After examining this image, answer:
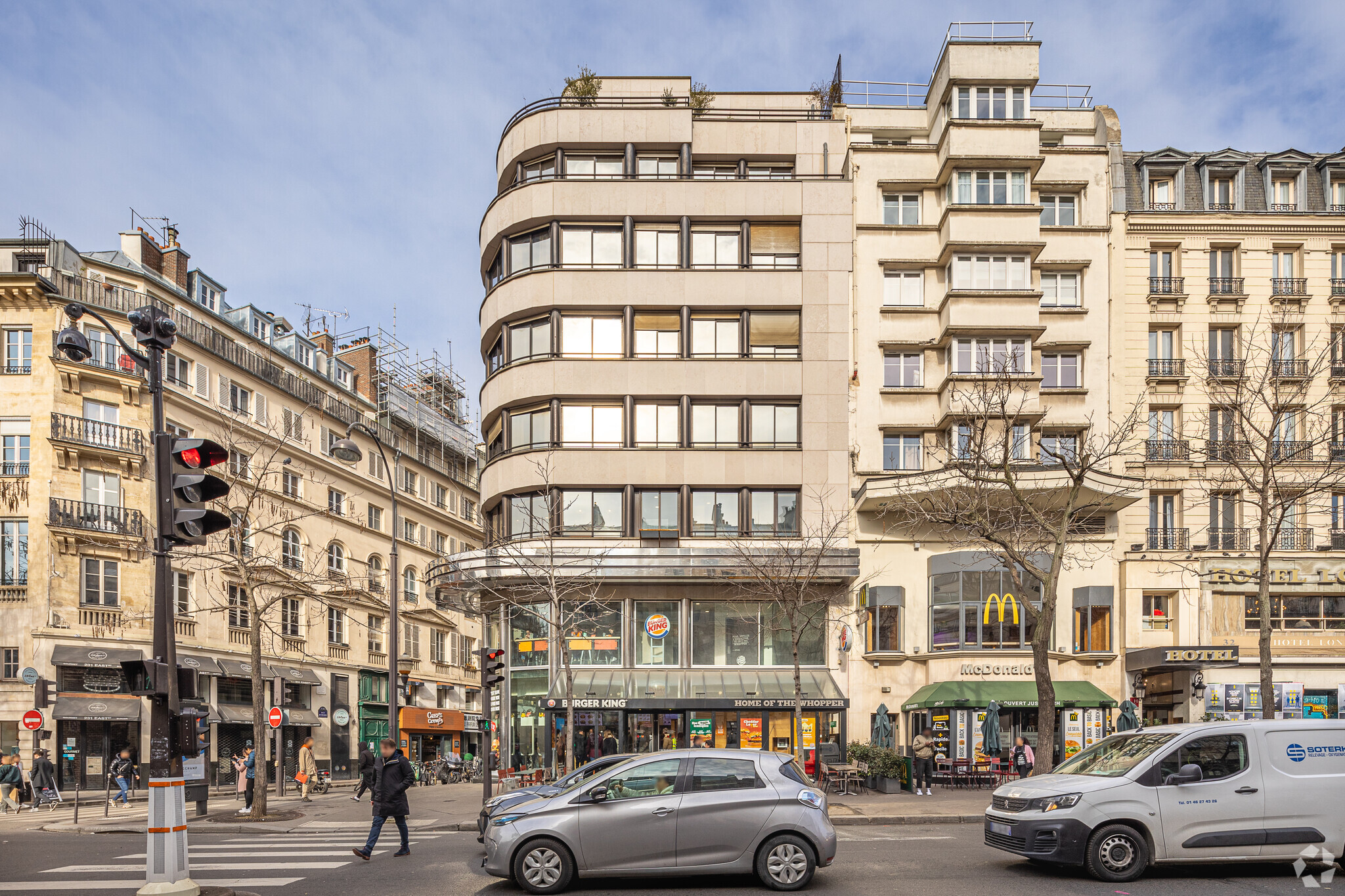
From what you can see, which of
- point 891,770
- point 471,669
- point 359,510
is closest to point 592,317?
point 891,770

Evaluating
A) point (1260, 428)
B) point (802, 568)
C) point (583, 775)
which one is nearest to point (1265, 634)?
point (802, 568)

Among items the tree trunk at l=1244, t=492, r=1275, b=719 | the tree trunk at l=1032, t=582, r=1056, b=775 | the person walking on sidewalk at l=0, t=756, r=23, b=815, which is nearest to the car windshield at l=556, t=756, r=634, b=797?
the tree trunk at l=1032, t=582, r=1056, b=775

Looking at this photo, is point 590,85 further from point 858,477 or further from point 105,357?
point 105,357

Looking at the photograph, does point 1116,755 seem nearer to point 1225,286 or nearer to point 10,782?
point 1225,286

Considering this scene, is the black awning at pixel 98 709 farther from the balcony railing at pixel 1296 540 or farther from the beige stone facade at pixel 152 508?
the balcony railing at pixel 1296 540

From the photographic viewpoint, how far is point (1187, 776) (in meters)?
11.8

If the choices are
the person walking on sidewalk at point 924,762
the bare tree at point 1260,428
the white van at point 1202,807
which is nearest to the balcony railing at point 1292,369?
the bare tree at point 1260,428

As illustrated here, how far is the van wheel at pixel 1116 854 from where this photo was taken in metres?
11.6

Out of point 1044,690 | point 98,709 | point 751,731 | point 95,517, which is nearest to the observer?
point 1044,690

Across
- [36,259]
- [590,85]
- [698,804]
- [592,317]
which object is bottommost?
[698,804]

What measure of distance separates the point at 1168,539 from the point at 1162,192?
40.6 feet

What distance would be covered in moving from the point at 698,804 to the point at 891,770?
1599cm

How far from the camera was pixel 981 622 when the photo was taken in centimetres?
3284

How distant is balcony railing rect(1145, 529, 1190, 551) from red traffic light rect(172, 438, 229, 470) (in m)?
31.5
